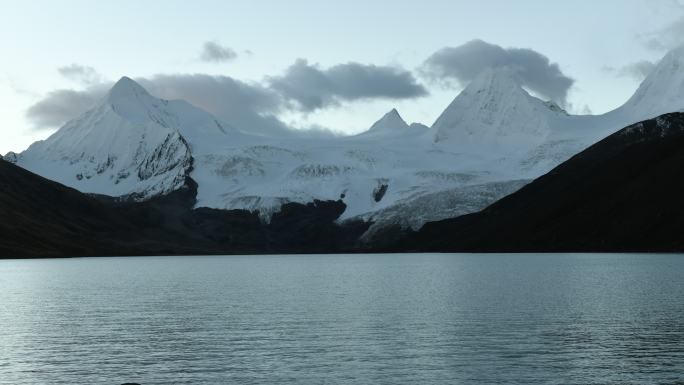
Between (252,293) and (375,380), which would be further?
(252,293)

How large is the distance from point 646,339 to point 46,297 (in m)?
91.5

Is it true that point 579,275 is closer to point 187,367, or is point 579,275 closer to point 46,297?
point 46,297

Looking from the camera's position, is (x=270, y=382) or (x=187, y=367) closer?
(x=270, y=382)

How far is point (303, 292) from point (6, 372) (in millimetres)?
74693

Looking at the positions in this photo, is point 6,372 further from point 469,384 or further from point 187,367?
point 469,384

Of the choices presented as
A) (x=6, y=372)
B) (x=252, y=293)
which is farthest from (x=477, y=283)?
(x=6, y=372)

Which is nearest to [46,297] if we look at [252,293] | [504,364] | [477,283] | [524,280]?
[252,293]

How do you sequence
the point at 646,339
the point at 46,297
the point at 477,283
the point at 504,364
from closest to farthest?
the point at 504,364, the point at 646,339, the point at 46,297, the point at 477,283

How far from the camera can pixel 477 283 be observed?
148m

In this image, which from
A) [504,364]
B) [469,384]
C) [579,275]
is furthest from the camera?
[579,275]

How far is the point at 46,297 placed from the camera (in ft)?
428

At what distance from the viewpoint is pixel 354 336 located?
76.8m

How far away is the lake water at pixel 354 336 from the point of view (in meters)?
59.2

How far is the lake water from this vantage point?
194 ft
